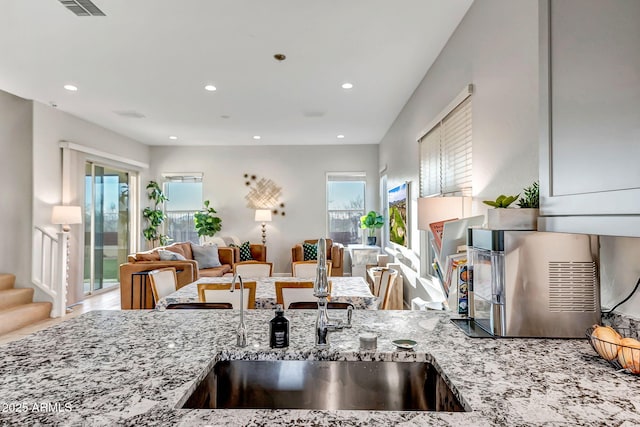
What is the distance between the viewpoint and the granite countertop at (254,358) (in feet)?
2.55

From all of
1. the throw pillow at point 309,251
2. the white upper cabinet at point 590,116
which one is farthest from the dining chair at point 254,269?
the throw pillow at point 309,251

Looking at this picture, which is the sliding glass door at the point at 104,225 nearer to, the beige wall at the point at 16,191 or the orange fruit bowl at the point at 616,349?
the beige wall at the point at 16,191

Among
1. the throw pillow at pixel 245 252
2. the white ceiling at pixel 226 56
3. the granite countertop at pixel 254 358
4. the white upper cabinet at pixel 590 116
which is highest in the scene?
the white ceiling at pixel 226 56

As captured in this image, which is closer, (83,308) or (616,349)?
(616,349)

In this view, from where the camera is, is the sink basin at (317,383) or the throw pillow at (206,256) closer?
the sink basin at (317,383)

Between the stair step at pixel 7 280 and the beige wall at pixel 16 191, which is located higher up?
the beige wall at pixel 16 191

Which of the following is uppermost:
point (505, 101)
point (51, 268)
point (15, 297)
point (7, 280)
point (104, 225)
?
point (505, 101)

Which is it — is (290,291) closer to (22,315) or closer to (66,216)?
(22,315)

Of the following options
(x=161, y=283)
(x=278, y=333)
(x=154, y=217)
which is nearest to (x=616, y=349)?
(x=278, y=333)

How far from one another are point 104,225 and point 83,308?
1.70m

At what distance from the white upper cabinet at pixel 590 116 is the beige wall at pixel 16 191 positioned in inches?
230

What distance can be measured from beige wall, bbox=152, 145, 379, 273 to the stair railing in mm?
3099

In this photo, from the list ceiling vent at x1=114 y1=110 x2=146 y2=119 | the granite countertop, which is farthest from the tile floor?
the granite countertop

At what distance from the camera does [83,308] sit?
17.0ft
